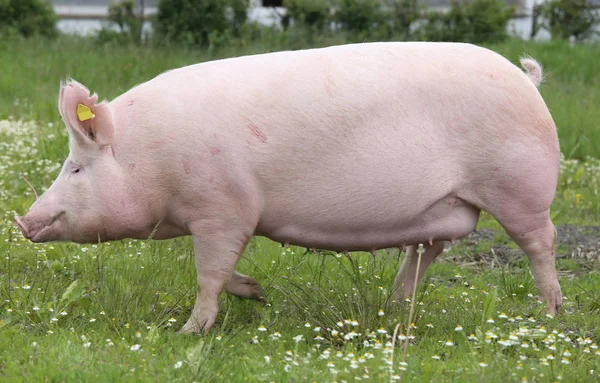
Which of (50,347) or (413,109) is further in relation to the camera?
(413,109)

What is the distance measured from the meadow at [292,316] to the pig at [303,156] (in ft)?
0.87

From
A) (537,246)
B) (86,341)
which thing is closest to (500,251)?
(537,246)

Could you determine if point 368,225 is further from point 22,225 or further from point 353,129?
point 22,225

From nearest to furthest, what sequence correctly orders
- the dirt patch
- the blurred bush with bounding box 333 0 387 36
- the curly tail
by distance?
the curly tail, the dirt patch, the blurred bush with bounding box 333 0 387 36

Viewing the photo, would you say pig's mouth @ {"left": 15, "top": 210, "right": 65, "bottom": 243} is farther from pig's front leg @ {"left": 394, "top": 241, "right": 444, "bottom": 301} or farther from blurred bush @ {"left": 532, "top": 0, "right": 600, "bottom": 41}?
blurred bush @ {"left": 532, "top": 0, "right": 600, "bottom": 41}

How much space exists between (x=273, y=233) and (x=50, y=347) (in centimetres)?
122

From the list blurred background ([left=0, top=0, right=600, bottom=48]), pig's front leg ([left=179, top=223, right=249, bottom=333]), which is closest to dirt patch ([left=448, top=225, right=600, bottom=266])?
pig's front leg ([left=179, top=223, right=249, bottom=333])

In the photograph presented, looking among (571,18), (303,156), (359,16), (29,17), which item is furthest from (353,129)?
(571,18)

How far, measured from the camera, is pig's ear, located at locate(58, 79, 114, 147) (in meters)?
4.52

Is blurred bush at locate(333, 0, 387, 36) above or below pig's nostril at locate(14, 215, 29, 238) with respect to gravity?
below

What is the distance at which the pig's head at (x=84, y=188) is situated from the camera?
14.9 ft

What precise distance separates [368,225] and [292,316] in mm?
589

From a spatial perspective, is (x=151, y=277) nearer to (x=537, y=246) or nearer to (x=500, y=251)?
(x=537, y=246)

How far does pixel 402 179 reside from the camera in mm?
4695
